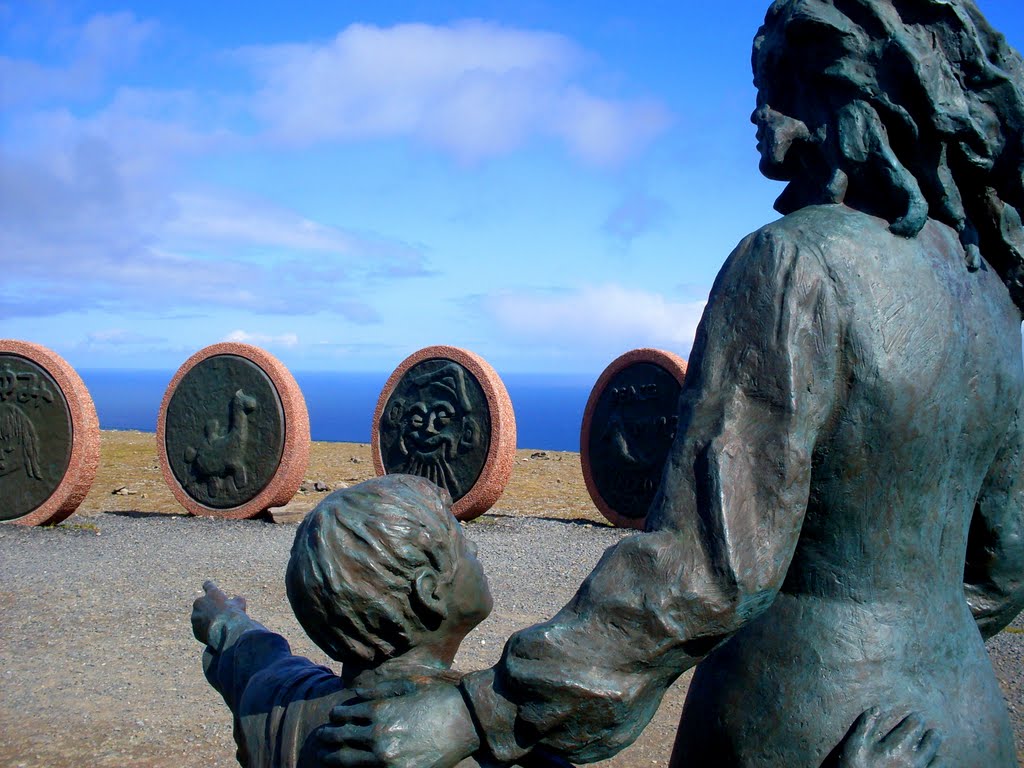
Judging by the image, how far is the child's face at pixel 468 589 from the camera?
6.42ft

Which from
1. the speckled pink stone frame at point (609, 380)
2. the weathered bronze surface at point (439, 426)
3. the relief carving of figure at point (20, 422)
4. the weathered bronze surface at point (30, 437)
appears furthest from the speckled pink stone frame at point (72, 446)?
the speckled pink stone frame at point (609, 380)

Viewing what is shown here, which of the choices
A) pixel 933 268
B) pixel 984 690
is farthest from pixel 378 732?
pixel 933 268

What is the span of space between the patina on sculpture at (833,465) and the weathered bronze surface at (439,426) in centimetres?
846

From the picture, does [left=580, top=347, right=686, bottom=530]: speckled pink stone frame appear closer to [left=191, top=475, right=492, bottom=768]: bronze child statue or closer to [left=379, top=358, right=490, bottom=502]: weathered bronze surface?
[left=379, top=358, right=490, bottom=502]: weathered bronze surface

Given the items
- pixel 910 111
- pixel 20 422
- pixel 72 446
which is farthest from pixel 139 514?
pixel 910 111

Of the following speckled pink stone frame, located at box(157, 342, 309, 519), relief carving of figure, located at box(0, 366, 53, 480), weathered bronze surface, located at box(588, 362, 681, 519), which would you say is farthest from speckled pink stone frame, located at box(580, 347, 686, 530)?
relief carving of figure, located at box(0, 366, 53, 480)

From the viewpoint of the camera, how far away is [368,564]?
1835mm

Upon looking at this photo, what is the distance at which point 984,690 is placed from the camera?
5.68 feet

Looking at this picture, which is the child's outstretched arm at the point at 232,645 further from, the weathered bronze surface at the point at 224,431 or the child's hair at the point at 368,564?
the weathered bronze surface at the point at 224,431

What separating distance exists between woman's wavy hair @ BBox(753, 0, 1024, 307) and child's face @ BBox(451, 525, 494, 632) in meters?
0.96

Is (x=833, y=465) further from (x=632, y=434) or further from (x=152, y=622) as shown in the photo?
(x=632, y=434)

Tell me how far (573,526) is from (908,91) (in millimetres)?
8964

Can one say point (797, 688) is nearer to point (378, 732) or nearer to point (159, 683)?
point (378, 732)

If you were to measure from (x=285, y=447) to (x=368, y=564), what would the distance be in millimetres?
8646
